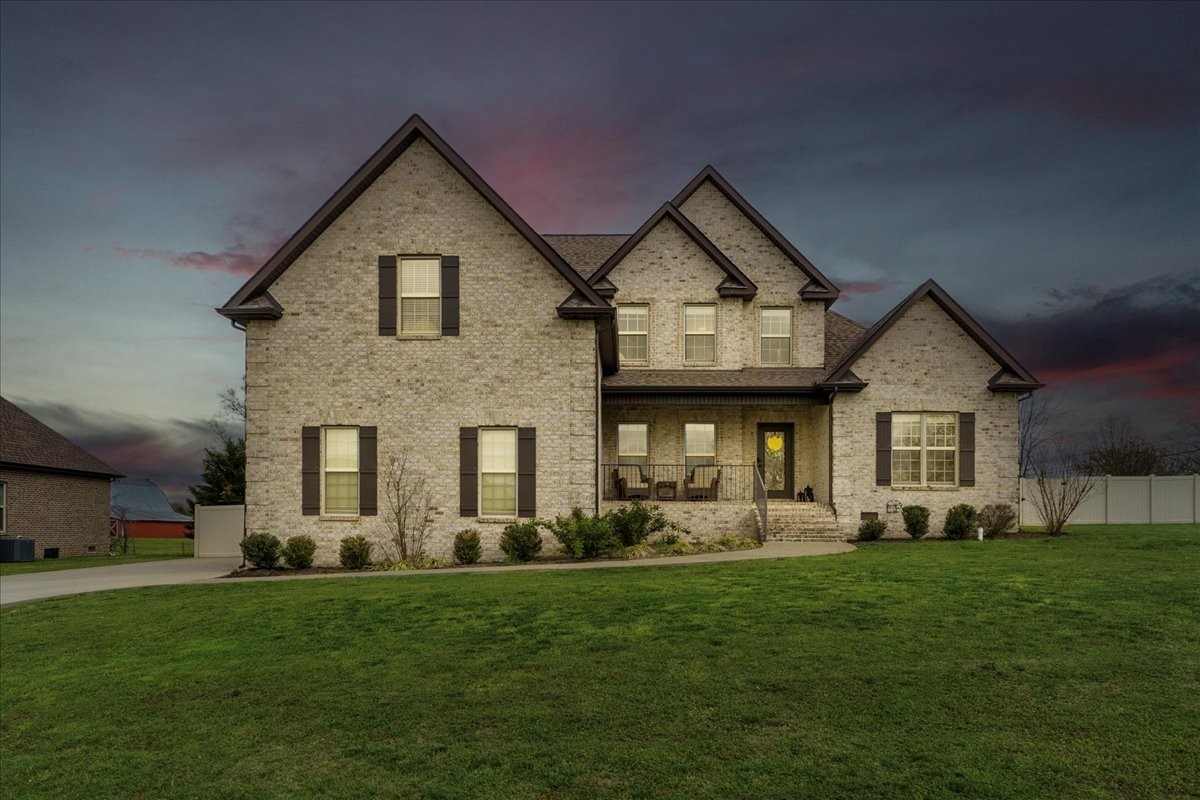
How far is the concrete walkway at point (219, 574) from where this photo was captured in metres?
15.6

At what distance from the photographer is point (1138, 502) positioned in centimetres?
2848

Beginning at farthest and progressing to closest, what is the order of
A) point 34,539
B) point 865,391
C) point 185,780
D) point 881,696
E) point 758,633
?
point 34,539
point 865,391
point 758,633
point 881,696
point 185,780

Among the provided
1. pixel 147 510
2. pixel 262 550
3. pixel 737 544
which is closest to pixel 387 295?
pixel 262 550

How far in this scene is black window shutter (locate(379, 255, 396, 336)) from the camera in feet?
60.3

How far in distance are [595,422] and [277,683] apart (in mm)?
11343

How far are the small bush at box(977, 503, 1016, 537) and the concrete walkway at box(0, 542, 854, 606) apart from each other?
4.89 metres

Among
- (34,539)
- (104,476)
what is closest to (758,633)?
(34,539)

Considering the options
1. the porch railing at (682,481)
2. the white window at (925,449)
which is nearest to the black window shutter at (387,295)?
the porch railing at (682,481)

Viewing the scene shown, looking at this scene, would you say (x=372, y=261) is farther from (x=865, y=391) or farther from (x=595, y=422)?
(x=865, y=391)

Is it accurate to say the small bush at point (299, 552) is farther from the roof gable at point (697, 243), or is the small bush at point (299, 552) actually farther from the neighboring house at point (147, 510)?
the neighboring house at point (147, 510)

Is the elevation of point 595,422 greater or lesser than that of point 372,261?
lesser

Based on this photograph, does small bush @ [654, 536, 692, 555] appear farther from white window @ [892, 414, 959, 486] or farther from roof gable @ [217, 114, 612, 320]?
white window @ [892, 414, 959, 486]

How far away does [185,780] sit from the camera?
5992mm

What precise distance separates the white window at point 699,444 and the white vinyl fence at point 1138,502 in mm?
12466
